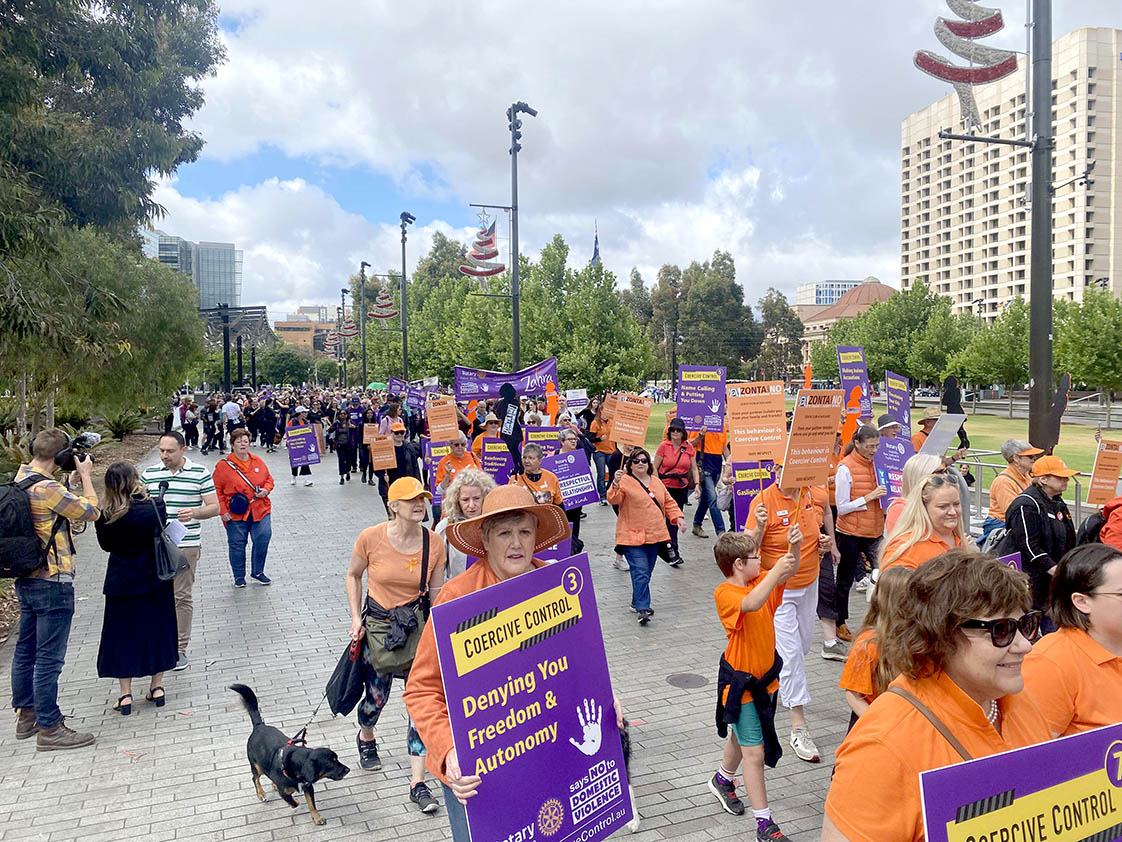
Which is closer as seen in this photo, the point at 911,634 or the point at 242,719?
the point at 911,634

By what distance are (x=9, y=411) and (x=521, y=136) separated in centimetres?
1715

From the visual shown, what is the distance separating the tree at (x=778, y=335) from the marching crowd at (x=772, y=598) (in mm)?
82468

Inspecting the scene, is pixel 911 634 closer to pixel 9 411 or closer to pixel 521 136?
pixel 521 136

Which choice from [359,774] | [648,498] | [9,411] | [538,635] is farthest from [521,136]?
[538,635]

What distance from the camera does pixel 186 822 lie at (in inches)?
176

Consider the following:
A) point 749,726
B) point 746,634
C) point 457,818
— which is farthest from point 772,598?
point 457,818

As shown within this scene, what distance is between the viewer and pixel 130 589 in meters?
5.80

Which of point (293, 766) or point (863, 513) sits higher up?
point (863, 513)

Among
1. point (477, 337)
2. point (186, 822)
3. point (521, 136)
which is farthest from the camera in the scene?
point (477, 337)

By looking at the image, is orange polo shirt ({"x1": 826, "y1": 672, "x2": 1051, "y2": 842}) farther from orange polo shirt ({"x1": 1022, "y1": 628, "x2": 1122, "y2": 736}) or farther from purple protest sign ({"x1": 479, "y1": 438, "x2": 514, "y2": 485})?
purple protest sign ({"x1": 479, "y1": 438, "x2": 514, "y2": 485})

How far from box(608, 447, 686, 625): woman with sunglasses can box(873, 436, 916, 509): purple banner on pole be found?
2.08m

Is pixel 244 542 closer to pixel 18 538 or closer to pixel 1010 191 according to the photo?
pixel 18 538

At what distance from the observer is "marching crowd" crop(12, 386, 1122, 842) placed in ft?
6.31

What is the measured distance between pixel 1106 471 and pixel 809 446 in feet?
17.9
